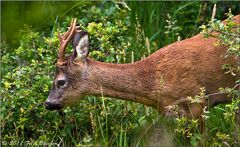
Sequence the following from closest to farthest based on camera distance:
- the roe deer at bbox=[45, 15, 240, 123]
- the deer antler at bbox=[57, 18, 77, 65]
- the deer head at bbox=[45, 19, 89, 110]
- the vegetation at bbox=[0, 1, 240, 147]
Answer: the vegetation at bbox=[0, 1, 240, 147], the roe deer at bbox=[45, 15, 240, 123], the deer antler at bbox=[57, 18, 77, 65], the deer head at bbox=[45, 19, 89, 110]

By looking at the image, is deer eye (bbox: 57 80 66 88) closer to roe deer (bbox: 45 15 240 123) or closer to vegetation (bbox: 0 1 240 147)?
roe deer (bbox: 45 15 240 123)

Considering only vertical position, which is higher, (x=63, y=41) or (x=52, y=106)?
(x=63, y=41)

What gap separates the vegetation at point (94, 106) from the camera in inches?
268

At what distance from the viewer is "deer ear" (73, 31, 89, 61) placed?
733 cm

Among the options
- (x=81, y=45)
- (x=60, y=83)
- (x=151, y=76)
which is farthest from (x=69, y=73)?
(x=151, y=76)

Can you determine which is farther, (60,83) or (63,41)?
(60,83)

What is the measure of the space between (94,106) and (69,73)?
374 mm

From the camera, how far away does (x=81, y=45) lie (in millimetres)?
7332

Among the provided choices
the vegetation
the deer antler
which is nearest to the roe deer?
the deer antler

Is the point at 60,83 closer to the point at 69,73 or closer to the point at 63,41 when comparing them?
the point at 69,73

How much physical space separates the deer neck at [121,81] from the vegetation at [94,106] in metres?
0.18

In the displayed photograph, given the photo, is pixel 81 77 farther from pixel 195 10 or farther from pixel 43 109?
pixel 195 10

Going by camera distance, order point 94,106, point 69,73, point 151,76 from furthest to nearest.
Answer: point 94,106, point 69,73, point 151,76

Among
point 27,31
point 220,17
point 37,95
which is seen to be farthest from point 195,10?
point 37,95
